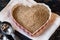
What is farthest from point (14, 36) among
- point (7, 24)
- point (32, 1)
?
point (32, 1)

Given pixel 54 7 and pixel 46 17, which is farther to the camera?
pixel 54 7

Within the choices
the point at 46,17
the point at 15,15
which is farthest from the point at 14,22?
the point at 46,17

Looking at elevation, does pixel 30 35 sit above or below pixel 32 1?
below

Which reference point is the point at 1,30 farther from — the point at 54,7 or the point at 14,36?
the point at 54,7

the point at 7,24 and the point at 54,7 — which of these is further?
the point at 54,7

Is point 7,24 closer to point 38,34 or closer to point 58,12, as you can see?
point 38,34

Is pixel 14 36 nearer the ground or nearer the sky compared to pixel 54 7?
nearer the ground
